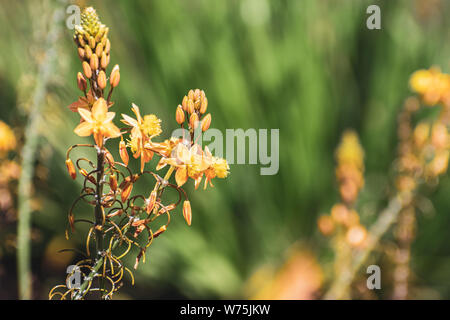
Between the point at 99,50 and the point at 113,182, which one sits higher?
the point at 99,50

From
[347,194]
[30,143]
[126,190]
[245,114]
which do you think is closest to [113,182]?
[126,190]

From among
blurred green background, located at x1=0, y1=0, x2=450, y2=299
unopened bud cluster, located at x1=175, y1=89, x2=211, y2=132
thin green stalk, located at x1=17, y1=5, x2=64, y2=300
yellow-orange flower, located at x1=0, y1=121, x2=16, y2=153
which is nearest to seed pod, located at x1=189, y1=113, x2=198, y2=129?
unopened bud cluster, located at x1=175, y1=89, x2=211, y2=132

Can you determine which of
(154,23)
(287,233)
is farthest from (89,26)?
(287,233)

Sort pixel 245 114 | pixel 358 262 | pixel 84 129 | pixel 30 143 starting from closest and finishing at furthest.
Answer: pixel 84 129, pixel 30 143, pixel 358 262, pixel 245 114

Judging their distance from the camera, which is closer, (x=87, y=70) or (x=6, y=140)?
(x=87, y=70)

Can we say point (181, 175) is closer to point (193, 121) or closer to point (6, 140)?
point (193, 121)

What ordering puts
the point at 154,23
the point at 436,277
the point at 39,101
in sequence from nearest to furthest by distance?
the point at 39,101, the point at 154,23, the point at 436,277

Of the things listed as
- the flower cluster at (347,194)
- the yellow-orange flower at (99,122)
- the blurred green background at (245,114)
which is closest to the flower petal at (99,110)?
the yellow-orange flower at (99,122)

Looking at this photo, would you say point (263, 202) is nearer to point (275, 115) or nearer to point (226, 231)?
point (226, 231)

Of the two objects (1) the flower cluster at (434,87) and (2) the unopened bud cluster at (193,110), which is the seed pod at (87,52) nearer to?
(2) the unopened bud cluster at (193,110)
